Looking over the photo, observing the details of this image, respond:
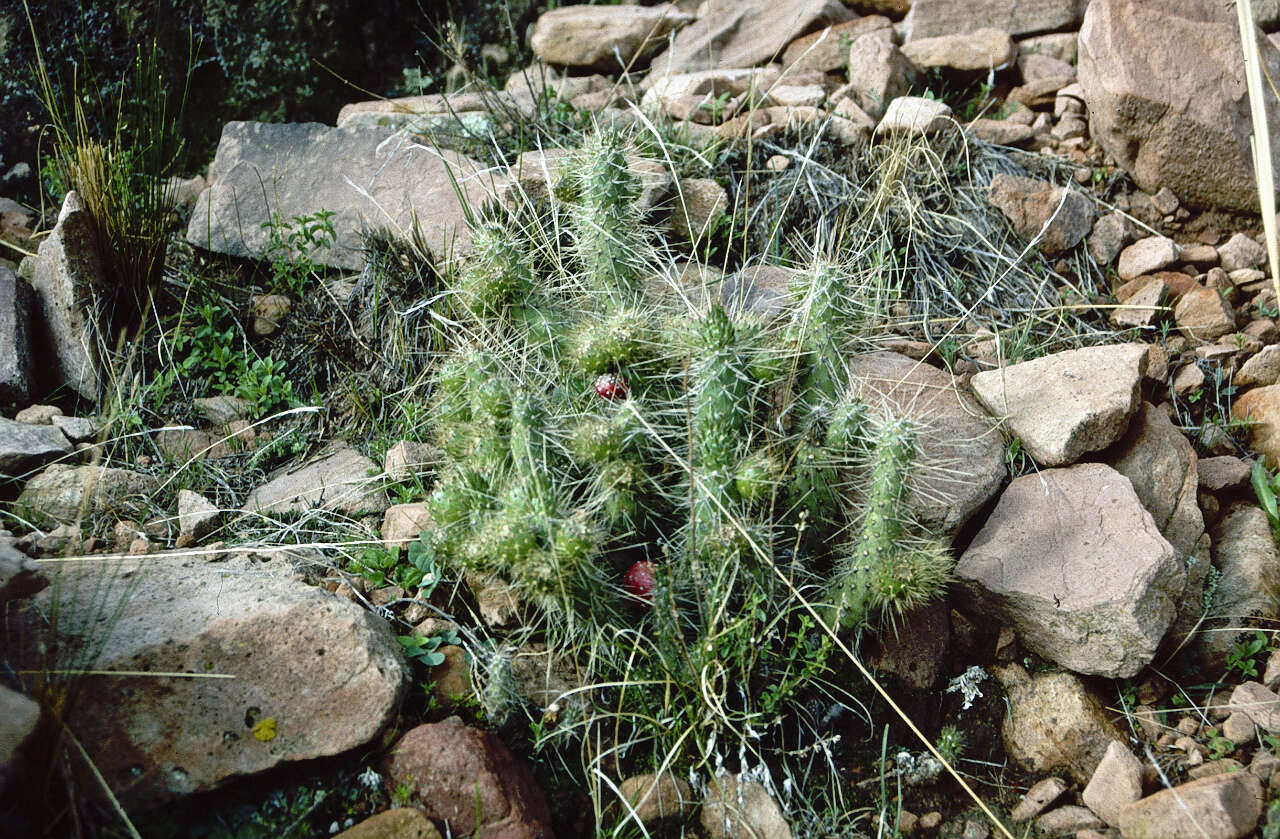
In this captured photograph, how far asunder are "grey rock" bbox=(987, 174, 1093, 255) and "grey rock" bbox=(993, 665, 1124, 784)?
164 cm

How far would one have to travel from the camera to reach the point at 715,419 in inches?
87.4

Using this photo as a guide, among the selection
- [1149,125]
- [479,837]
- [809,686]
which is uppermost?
[1149,125]

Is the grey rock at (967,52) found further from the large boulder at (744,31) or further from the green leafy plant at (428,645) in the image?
the green leafy plant at (428,645)

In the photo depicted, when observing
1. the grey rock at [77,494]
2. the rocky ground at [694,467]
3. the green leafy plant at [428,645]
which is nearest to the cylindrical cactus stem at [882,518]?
the rocky ground at [694,467]

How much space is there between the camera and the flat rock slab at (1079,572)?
2.29 m

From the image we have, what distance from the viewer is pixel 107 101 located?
4012 millimetres

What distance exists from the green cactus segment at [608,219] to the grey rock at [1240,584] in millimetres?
1710

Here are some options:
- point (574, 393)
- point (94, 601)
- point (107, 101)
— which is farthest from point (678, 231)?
point (107, 101)

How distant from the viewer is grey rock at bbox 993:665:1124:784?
230 cm

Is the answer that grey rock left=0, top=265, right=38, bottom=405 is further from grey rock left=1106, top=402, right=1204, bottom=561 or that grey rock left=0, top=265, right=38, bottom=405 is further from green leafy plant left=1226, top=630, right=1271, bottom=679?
green leafy plant left=1226, top=630, right=1271, bottom=679

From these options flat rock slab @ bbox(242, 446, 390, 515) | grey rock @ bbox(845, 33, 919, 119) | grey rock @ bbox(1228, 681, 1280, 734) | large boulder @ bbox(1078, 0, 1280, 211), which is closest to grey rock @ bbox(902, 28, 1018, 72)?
grey rock @ bbox(845, 33, 919, 119)

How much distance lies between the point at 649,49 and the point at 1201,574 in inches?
117

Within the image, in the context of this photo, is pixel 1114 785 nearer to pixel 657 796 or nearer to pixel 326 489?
pixel 657 796

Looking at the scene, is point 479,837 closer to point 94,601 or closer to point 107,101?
point 94,601
